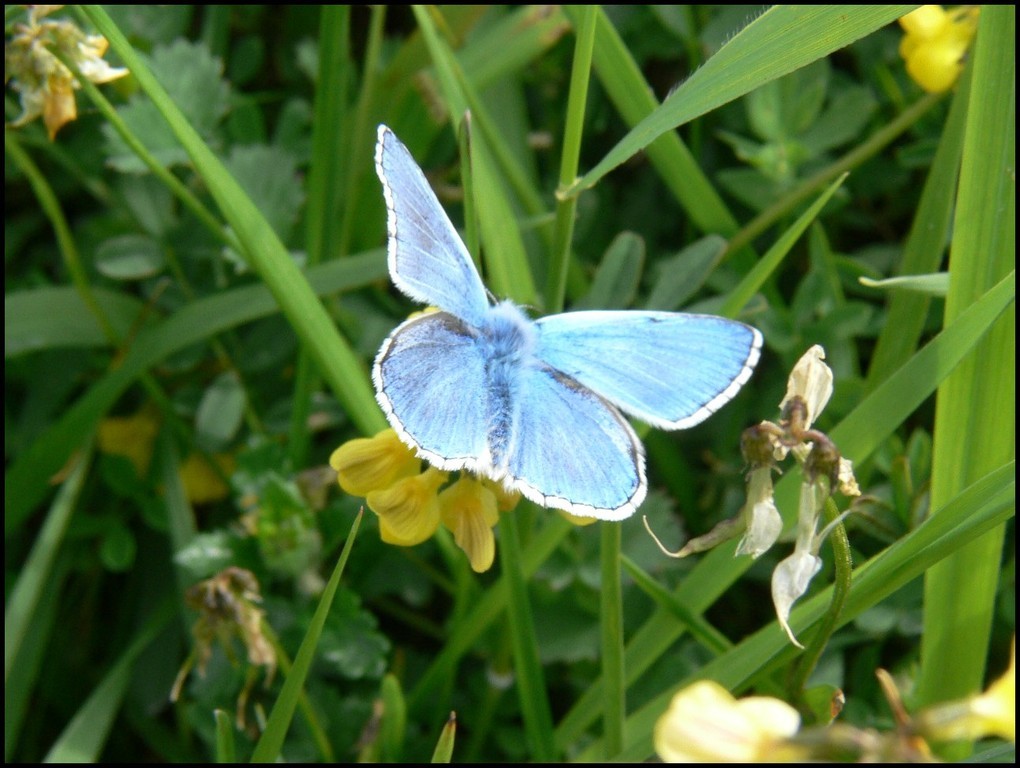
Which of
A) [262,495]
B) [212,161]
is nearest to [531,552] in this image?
[262,495]

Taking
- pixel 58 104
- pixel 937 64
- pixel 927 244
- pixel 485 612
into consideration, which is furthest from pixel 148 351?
pixel 937 64

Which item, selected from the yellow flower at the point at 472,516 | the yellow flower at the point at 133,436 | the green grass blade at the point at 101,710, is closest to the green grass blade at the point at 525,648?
the yellow flower at the point at 472,516

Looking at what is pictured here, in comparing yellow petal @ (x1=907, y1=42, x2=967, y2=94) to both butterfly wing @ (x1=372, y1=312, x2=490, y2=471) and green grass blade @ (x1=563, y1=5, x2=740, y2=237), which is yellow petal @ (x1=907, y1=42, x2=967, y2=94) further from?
butterfly wing @ (x1=372, y1=312, x2=490, y2=471)

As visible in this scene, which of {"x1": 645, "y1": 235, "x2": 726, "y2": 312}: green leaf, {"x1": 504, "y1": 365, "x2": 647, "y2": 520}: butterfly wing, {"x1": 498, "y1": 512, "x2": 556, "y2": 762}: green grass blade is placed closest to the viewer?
{"x1": 504, "y1": 365, "x2": 647, "y2": 520}: butterfly wing

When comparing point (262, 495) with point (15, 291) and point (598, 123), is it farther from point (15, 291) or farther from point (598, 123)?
point (598, 123)

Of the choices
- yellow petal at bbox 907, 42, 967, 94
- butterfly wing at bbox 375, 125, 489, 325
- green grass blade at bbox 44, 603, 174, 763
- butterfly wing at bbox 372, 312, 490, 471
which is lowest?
green grass blade at bbox 44, 603, 174, 763

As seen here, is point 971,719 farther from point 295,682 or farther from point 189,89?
point 189,89

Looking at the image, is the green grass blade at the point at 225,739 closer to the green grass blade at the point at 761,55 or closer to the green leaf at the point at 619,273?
the green grass blade at the point at 761,55

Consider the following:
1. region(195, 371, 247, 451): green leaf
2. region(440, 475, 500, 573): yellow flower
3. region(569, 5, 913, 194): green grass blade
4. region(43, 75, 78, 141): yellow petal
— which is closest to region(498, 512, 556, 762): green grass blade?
region(440, 475, 500, 573): yellow flower
